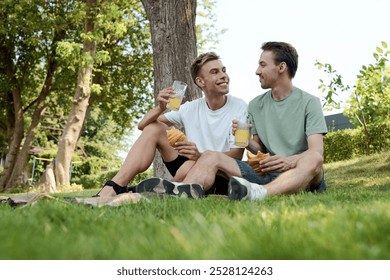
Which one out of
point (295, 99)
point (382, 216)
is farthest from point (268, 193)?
point (382, 216)

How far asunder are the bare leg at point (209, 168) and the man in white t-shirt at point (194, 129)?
0.23 meters

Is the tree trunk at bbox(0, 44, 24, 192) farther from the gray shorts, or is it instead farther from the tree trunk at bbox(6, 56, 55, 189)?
the gray shorts

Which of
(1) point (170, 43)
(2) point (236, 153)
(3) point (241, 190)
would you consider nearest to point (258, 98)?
(2) point (236, 153)

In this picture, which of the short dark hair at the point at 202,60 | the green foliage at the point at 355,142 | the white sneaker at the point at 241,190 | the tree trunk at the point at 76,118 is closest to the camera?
the white sneaker at the point at 241,190

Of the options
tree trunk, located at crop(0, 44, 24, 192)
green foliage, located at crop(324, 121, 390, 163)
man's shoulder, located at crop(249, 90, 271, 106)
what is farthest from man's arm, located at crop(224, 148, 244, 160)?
tree trunk, located at crop(0, 44, 24, 192)

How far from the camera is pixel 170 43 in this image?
7680 millimetres

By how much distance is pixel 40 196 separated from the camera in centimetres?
383

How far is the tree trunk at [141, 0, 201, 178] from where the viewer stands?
760 cm

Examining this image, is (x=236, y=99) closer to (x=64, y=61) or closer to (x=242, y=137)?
(x=242, y=137)

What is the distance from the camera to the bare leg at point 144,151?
4820mm

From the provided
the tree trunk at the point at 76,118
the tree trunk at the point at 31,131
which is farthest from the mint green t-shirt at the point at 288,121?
the tree trunk at the point at 31,131

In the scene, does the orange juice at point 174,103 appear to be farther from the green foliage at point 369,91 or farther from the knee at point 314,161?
the green foliage at point 369,91
